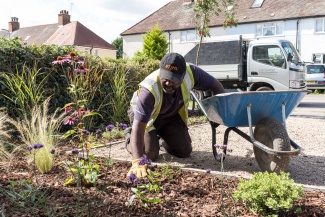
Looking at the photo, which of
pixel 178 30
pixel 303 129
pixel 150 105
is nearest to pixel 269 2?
pixel 178 30

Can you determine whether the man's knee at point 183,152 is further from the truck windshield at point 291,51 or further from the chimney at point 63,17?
the chimney at point 63,17

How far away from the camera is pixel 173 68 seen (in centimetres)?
327

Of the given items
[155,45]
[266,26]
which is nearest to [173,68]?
[155,45]

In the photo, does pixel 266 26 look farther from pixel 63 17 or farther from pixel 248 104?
pixel 63 17

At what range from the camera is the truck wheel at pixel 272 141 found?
3.29 m

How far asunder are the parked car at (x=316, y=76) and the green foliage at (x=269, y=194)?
721 inches

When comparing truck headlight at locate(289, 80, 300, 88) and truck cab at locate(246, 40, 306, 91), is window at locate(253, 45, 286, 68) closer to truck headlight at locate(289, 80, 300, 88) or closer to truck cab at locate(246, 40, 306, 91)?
truck cab at locate(246, 40, 306, 91)

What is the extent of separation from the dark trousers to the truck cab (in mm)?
6177

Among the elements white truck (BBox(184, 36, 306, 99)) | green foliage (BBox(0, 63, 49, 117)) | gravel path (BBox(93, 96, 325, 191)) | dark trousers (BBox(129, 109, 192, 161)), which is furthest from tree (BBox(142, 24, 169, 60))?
dark trousers (BBox(129, 109, 192, 161))

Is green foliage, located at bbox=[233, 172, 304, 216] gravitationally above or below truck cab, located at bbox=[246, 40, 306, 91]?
below

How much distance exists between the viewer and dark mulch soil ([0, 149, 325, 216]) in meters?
2.40

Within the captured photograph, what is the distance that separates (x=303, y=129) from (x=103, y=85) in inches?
161

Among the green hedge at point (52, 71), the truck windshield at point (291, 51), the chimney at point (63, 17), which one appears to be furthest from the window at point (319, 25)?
the chimney at point (63, 17)

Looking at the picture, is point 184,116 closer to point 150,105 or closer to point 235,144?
A: point 150,105
